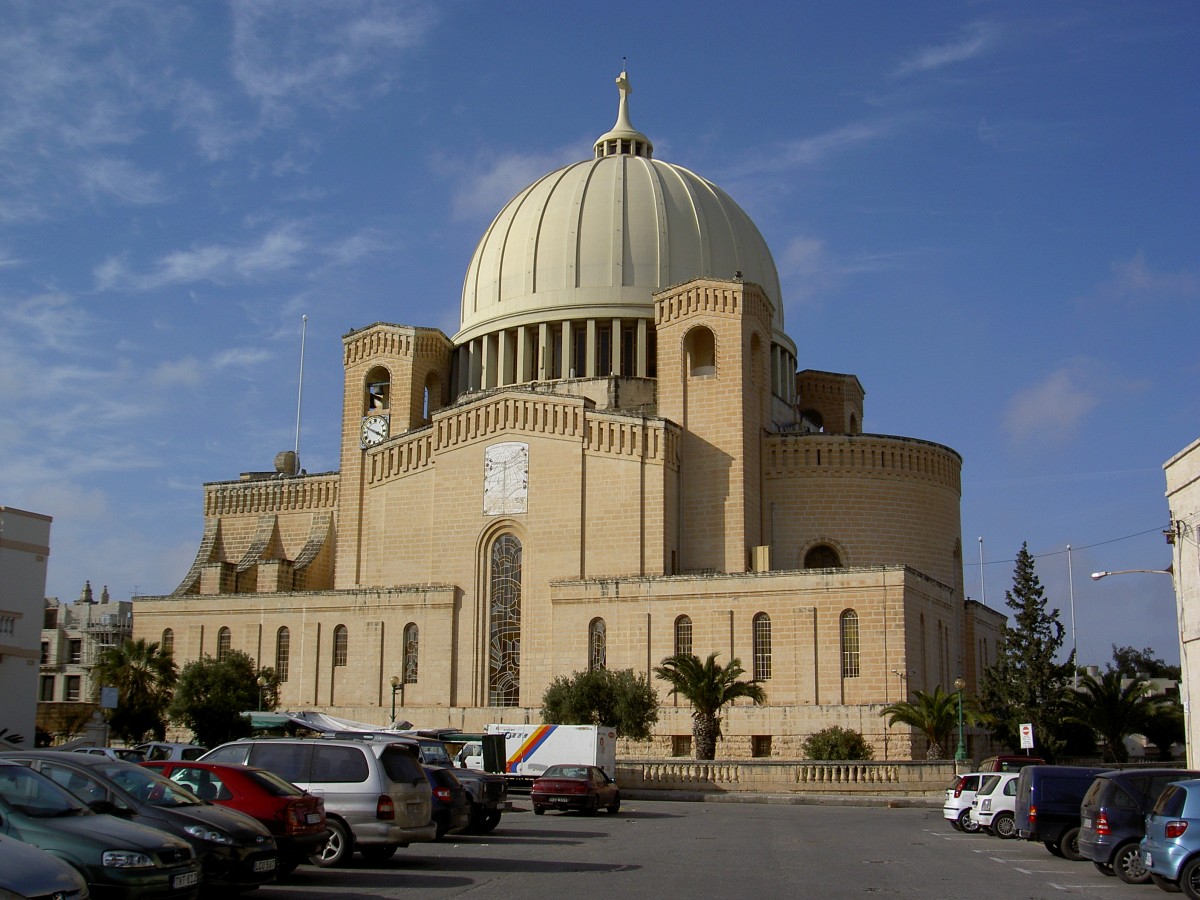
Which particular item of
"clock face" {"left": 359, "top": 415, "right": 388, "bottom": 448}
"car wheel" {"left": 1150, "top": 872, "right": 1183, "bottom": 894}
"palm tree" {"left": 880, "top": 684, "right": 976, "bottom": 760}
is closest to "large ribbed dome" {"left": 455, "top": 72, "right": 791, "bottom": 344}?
"clock face" {"left": 359, "top": 415, "right": 388, "bottom": 448}

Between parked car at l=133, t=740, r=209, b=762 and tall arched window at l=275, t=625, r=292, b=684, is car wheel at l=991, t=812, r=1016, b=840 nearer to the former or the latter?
parked car at l=133, t=740, r=209, b=762

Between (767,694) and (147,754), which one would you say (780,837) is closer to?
(147,754)

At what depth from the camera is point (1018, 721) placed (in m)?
50.9

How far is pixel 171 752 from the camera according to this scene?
28.4 m

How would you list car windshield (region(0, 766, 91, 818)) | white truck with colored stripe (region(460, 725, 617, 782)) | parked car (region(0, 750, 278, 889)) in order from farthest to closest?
white truck with colored stripe (region(460, 725, 617, 782)), parked car (region(0, 750, 278, 889)), car windshield (region(0, 766, 91, 818))

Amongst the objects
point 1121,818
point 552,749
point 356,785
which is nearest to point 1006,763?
point 552,749

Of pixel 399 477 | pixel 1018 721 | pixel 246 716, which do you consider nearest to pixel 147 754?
pixel 246 716

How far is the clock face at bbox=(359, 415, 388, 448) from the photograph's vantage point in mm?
60875

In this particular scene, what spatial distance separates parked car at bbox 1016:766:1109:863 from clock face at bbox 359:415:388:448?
41.5m

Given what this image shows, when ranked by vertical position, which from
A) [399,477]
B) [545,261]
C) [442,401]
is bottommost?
[399,477]

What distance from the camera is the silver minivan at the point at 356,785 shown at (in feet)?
63.5

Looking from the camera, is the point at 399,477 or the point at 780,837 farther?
the point at 399,477

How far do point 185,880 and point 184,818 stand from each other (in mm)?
1592

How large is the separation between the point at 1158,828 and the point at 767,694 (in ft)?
95.2
